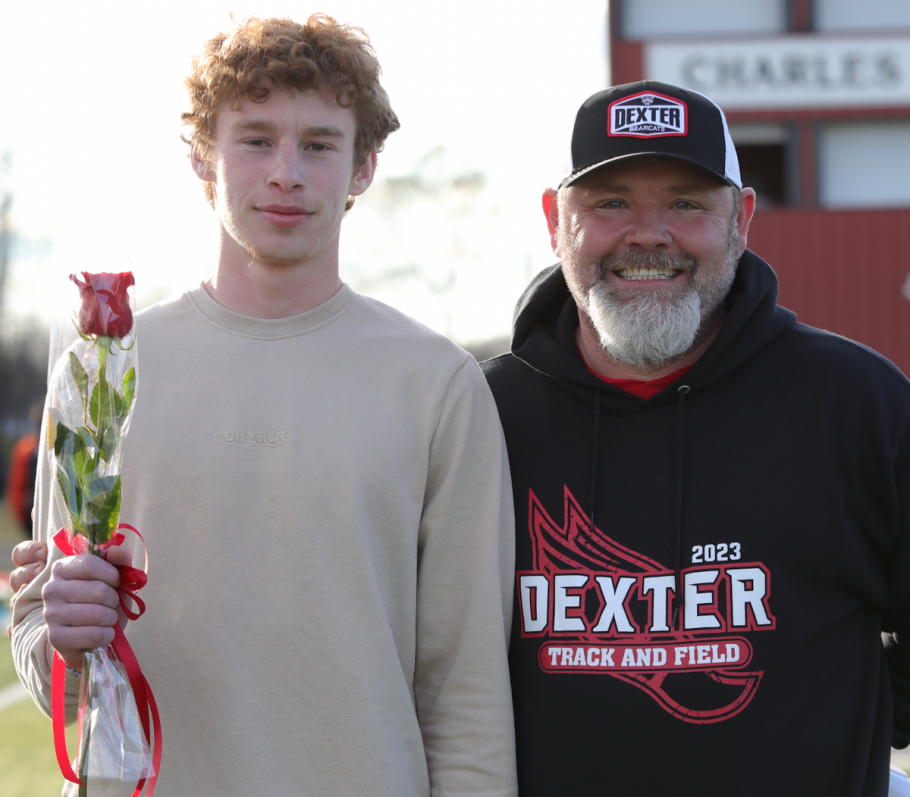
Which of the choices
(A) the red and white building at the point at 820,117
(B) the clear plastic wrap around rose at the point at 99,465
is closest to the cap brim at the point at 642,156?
(B) the clear plastic wrap around rose at the point at 99,465

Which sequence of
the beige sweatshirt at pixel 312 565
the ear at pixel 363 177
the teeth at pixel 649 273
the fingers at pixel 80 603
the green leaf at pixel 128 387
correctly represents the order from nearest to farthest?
Result: 1. the fingers at pixel 80 603
2. the green leaf at pixel 128 387
3. the beige sweatshirt at pixel 312 565
4. the ear at pixel 363 177
5. the teeth at pixel 649 273

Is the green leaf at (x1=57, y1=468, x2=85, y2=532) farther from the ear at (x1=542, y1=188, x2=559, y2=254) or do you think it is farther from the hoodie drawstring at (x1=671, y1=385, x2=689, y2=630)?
the ear at (x1=542, y1=188, x2=559, y2=254)

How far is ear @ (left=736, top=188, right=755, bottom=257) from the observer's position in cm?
272

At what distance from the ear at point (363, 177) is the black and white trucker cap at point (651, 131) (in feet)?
1.72

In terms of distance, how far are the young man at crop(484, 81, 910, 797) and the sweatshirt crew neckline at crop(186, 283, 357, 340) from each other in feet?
1.88

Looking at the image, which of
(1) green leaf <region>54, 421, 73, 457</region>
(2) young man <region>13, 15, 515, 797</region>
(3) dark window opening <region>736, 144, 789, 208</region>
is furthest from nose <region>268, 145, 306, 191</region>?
(3) dark window opening <region>736, 144, 789, 208</region>

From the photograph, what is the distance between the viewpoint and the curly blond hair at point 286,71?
7.39ft

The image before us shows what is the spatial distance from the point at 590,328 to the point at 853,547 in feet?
2.84

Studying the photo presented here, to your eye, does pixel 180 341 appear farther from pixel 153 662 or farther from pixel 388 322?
pixel 153 662

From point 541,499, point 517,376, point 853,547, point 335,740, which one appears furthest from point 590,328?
point 335,740

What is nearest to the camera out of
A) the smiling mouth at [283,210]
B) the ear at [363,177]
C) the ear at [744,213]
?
the smiling mouth at [283,210]

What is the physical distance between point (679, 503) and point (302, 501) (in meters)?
0.90

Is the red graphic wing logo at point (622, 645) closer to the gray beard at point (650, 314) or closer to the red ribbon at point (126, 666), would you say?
the gray beard at point (650, 314)

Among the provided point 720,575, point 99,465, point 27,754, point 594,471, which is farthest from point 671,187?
point 27,754
